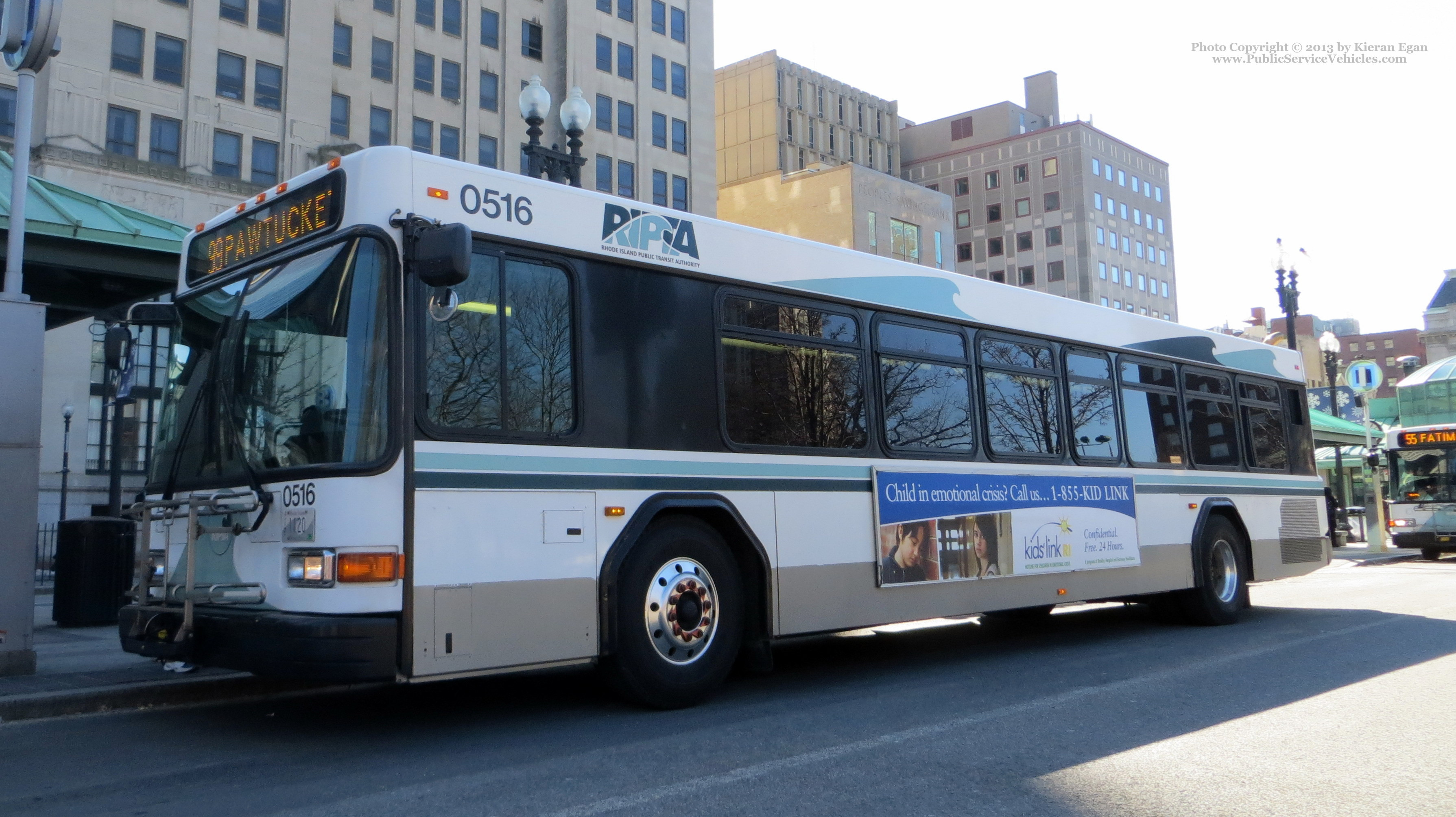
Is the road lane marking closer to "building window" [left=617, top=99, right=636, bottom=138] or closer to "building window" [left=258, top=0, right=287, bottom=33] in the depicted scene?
"building window" [left=258, top=0, right=287, bottom=33]

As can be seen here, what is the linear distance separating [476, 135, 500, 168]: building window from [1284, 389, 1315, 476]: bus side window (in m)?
41.0

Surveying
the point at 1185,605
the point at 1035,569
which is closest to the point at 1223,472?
the point at 1185,605

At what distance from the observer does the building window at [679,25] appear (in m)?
60.6

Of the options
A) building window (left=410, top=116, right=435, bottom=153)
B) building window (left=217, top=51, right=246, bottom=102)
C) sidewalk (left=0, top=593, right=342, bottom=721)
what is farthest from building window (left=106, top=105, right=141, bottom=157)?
sidewalk (left=0, top=593, right=342, bottom=721)

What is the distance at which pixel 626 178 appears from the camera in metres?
56.8

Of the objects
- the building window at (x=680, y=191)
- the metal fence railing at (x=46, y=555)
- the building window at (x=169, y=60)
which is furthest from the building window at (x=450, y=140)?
the metal fence railing at (x=46, y=555)

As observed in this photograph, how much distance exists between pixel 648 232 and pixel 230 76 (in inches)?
1581

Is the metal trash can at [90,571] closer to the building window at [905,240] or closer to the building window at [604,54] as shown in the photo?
the building window at [604,54]

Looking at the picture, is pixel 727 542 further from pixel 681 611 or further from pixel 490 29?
pixel 490 29

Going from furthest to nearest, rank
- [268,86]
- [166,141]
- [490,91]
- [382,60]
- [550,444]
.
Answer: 1. [490,91]
2. [382,60]
3. [268,86]
4. [166,141]
5. [550,444]

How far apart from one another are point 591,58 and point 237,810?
5435 cm

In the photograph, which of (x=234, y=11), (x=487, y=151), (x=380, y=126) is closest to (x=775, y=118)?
(x=487, y=151)

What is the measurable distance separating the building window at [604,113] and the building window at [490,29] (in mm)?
5792

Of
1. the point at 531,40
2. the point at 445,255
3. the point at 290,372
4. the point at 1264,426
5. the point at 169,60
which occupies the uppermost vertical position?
the point at 531,40
